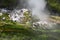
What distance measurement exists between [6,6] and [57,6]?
6.33 feet

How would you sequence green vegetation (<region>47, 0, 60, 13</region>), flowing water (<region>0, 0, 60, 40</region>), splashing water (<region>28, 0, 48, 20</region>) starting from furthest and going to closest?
green vegetation (<region>47, 0, 60, 13</region>) < splashing water (<region>28, 0, 48, 20</region>) < flowing water (<region>0, 0, 60, 40</region>)

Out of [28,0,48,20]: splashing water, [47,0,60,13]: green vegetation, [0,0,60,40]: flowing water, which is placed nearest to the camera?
[0,0,60,40]: flowing water

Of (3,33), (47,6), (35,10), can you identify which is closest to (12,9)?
(35,10)

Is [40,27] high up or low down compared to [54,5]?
down

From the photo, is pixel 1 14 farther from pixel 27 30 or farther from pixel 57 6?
pixel 57 6

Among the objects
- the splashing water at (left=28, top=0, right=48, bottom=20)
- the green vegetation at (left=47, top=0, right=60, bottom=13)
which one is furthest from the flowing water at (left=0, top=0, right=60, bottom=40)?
the green vegetation at (left=47, top=0, right=60, bottom=13)

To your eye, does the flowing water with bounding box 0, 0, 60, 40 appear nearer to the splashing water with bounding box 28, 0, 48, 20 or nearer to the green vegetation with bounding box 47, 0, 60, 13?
the splashing water with bounding box 28, 0, 48, 20

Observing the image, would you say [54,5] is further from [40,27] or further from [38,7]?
[40,27]

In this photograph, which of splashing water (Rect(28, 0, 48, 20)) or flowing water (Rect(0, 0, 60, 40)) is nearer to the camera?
flowing water (Rect(0, 0, 60, 40))

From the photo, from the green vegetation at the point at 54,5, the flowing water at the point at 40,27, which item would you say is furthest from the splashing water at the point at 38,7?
the green vegetation at the point at 54,5

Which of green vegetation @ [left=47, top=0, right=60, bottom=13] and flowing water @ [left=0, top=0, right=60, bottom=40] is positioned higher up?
green vegetation @ [left=47, top=0, right=60, bottom=13]

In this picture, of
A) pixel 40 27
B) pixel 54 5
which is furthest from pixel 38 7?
pixel 40 27

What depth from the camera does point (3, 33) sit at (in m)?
6.55

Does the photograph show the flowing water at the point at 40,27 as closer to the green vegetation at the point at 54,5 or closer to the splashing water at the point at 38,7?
the splashing water at the point at 38,7
